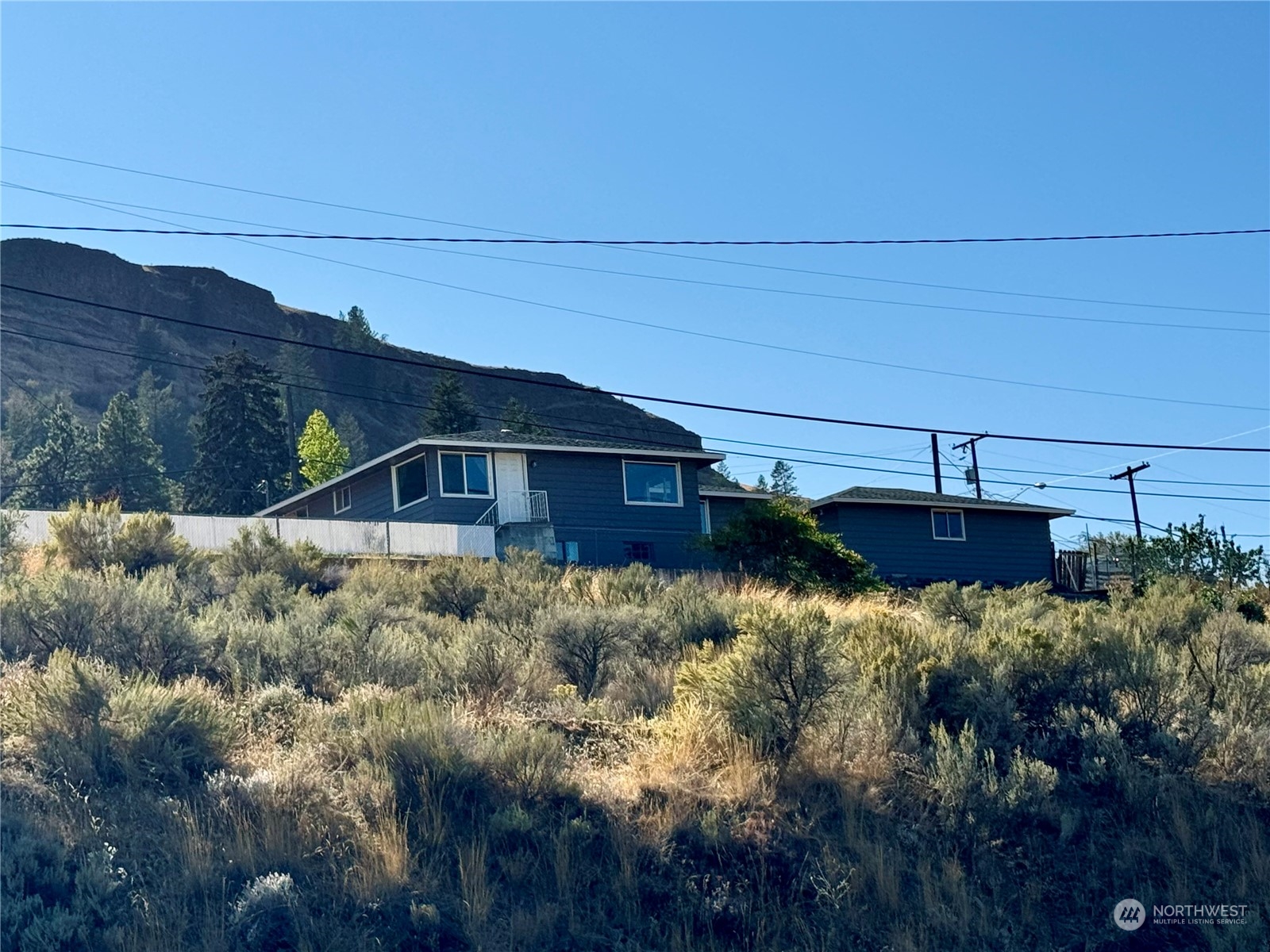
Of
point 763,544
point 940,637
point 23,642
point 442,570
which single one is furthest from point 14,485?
point 940,637

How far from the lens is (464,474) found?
117 feet

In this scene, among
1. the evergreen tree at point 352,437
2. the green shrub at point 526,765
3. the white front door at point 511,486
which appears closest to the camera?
the green shrub at point 526,765

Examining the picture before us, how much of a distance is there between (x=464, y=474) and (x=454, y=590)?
57.1 feet

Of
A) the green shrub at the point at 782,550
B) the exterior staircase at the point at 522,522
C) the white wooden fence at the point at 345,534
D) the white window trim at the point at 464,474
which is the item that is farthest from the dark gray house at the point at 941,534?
the white wooden fence at the point at 345,534

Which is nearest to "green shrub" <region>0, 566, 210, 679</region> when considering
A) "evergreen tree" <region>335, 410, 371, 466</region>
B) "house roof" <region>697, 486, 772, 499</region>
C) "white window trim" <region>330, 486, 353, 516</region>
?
"white window trim" <region>330, 486, 353, 516</region>

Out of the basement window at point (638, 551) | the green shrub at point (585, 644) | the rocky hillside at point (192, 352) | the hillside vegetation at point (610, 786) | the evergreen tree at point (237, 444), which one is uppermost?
the rocky hillside at point (192, 352)

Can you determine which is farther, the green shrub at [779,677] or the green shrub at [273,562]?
the green shrub at [273,562]

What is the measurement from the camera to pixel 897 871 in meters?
9.33

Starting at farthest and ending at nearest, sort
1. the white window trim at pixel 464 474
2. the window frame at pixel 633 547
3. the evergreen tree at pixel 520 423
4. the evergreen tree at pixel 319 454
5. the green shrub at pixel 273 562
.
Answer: the evergreen tree at pixel 319 454, the evergreen tree at pixel 520 423, the window frame at pixel 633 547, the white window trim at pixel 464 474, the green shrub at pixel 273 562

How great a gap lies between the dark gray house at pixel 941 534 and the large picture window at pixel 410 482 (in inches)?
471

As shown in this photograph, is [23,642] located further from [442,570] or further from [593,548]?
[593,548]

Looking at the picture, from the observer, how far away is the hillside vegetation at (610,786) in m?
8.54

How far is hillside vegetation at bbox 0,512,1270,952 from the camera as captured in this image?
28.0ft

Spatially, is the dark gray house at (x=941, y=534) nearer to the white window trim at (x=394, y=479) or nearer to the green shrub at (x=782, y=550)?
the green shrub at (x=782, y=550)
